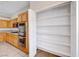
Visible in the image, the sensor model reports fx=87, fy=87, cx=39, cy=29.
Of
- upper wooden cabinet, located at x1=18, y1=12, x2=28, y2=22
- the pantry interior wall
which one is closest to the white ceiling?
upper wooden cabinet, located at x1=18, y1=12, x2=28, y2=22

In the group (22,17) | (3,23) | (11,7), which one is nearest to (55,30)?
(22,17)

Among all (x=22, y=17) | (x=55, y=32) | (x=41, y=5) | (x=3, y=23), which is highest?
(x=41, y=5)

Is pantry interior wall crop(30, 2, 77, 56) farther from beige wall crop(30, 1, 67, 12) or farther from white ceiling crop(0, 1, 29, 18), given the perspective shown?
white ceiling crop(0, 1, 29, 18)

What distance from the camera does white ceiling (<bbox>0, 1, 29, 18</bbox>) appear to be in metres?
1.90

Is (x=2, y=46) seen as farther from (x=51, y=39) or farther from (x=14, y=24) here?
(x=51, y=39)

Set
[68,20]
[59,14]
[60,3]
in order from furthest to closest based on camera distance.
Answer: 1. [59,14]
2. [68,20]
3. [60,3]

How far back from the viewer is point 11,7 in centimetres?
195

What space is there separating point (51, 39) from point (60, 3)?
85 cm

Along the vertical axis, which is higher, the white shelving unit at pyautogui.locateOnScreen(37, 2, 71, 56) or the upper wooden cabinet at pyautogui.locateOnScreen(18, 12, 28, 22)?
the upper wooden cabinet at pyautogui.locateOnScreen(18, 12, 28, 22)

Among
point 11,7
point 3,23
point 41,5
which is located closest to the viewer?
point 41,5

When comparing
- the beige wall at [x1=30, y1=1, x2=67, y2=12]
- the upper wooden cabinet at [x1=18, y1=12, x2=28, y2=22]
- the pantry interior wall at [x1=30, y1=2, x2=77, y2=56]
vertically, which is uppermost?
the beige wall at [x1=30, y1=1, x2=67, y2=12]

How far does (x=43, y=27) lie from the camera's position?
205cm

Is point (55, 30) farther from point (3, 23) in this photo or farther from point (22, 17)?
point (3, 23)

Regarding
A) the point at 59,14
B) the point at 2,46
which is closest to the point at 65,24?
the point at 59,14
